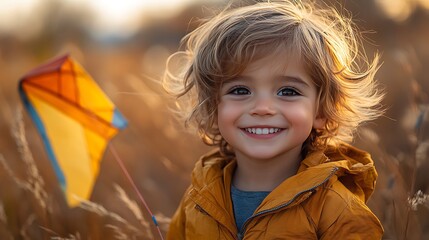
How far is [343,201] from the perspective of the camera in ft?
6.88

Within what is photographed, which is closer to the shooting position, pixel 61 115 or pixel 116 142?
pixel 61 115

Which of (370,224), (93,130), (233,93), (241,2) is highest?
(241,2)

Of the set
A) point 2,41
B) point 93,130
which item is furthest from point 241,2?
point 2,41

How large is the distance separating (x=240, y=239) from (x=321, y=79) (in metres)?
0.68

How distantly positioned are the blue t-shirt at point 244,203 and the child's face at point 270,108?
0.17 m

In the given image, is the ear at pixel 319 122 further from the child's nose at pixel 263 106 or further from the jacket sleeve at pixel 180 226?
the jacket sleeve at pixel 180 226

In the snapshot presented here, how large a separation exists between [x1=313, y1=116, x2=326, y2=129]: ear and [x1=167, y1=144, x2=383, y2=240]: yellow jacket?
10cm

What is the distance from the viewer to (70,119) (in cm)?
287

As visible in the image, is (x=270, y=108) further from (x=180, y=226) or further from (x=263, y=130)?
(x=180, y=226)

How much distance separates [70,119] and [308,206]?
128 centimetres

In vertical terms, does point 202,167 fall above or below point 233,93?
below

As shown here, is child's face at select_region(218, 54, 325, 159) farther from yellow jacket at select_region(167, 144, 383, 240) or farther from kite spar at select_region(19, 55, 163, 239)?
kite spar at select_region(19, 55, 163, 239)

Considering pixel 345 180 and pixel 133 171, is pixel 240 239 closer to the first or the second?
pixel 345 180

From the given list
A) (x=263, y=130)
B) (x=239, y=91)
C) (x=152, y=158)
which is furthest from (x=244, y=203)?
(x=152, y=158)
